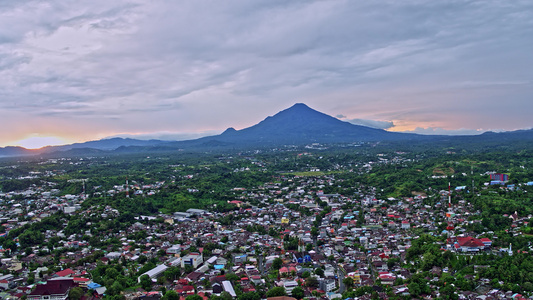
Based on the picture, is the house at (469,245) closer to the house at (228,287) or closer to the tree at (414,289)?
the tree at (414,289)

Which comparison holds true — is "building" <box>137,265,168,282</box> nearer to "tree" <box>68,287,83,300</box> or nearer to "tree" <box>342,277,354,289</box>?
"tree" <box>68,287,83,300</box>

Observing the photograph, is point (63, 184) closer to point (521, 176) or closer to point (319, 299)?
point (319, 299)

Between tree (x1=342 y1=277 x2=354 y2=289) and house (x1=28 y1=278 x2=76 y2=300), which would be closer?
house (x1=28 y1=278 x2=76 y2=300)

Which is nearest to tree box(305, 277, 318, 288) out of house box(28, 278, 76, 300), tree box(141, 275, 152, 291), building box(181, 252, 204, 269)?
building box(181, 252, 204, 269)

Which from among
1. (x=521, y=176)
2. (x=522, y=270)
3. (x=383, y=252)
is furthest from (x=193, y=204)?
(x=521, y=176)

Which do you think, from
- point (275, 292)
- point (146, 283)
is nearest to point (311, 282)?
point (275, 292)

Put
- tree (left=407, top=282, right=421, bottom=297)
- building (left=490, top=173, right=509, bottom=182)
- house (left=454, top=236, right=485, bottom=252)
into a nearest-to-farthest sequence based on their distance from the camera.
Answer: tree (left=407, top=282, right=421, bottom=297) < house (left=454, top=236, right=485, bottom=252) < building (left=490, top=173, right=509, bottom=182)

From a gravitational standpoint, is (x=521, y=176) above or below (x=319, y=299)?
above

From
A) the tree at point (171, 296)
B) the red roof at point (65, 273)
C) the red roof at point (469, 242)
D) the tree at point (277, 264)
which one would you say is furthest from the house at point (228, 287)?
the red roof at point (469, 242)
